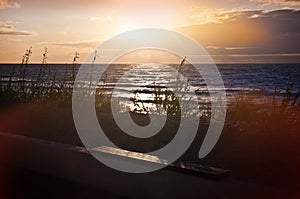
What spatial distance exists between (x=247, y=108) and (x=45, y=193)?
512cm

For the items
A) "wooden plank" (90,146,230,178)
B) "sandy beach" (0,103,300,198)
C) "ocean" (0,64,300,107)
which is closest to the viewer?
"wooden plank" (90,146,230,178)

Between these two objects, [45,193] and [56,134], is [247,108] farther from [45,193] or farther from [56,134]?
[45,193]

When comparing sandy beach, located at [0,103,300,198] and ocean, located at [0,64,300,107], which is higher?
ocean, located at [0,64,300,107]

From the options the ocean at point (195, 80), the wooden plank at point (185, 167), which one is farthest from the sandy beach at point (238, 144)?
the ocean at point (195, 80)

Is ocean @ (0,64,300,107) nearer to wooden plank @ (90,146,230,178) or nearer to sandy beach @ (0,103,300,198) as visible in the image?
sandy beach @ (0,103,300,198)

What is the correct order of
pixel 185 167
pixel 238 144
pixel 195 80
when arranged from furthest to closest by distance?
pixel 195 80 < pixel 238 144 < pixel 185 167

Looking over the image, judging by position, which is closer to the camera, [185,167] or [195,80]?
[185,167]

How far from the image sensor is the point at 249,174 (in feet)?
11.3

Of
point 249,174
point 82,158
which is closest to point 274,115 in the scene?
point 249,174

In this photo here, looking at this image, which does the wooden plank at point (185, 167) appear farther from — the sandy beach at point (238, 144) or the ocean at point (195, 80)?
the ocean at point (195, 80)

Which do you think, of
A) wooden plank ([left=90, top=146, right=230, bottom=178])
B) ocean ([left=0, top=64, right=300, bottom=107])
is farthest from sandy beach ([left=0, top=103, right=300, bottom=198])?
ocean ([left=0, top=64, right=300, bottom=107])

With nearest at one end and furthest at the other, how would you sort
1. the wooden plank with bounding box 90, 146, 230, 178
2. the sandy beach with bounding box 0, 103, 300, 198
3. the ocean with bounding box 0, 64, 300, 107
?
the wooden plank with bounding box 90, 146, 230, 178 < the sandy beach with bounding box 0, 103, 300, 198 < the ocean with bounding box 0, 64, 300, 107

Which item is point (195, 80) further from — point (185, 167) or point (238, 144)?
point (185, 167)

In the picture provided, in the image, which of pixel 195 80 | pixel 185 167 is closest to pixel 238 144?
pixel 185 167
